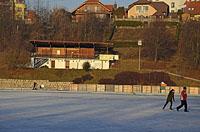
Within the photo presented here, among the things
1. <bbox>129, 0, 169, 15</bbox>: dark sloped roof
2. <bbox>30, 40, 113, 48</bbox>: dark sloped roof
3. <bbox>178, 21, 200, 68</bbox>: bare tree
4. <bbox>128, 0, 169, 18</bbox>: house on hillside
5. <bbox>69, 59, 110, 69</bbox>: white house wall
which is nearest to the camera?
<bbox>69, 59, 110, 69</bbox>: white house wall

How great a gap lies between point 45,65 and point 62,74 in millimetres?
6231

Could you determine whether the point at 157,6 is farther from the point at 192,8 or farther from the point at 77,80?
the point at 77,80

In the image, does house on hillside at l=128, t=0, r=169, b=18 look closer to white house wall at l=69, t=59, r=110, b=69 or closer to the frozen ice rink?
white house wall at l=69, t=59, r=110, b=69

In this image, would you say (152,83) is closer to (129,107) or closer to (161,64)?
(161,64)

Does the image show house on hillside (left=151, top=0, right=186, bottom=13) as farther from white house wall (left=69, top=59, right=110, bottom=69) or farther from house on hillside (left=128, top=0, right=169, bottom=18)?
white house wall (left=69, top=59, right=110, bottom=69)

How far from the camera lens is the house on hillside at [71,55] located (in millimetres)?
50094

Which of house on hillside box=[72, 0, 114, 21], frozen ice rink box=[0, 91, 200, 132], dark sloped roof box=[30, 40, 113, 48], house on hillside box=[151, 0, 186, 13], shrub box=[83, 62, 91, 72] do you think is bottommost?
frozen ice rink box=[0, 91, 200, 132]

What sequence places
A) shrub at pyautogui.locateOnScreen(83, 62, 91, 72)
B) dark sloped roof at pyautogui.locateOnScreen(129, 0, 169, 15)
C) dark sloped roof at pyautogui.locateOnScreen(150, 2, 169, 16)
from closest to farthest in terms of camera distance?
shrub at pyautogui.locateOnScreen(83, 62, 91, 72)
dark sloped roof at pyautogui.locateOnScreen(129, 0, 169, 15)
dark sloped roof at pyautogui.locateOnScreen(150, 2, 169, 16)

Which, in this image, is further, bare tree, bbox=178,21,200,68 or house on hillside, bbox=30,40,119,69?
house on hillside, bbox=30,40,119,69

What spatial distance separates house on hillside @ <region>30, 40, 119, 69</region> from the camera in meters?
50.1

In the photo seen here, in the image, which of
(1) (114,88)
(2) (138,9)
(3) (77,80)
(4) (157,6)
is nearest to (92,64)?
(3) (77,80)

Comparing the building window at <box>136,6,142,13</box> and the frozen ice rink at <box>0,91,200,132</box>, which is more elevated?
the building window at <box>136,6,142,13</box>

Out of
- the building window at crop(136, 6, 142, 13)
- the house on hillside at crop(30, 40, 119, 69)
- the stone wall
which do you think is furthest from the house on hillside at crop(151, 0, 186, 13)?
the stone wall

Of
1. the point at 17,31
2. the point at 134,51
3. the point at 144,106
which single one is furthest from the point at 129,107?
the point at 17,31
